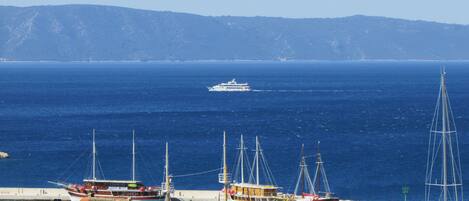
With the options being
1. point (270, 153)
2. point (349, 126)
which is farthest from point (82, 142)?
point (349, 126)

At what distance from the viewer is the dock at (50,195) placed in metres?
84.8

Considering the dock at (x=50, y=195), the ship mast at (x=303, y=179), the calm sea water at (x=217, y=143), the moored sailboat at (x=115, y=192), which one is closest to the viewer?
the ship mast at (x=303, y=179)

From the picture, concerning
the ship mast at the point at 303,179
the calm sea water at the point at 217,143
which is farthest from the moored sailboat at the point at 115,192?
the calm sea water at the point at 217,143

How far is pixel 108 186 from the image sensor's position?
8450 cm

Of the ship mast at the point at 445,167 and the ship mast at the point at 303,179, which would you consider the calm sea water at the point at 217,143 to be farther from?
the ship mast at the point at 303,179

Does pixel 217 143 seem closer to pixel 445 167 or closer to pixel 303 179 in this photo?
pixel 303 179

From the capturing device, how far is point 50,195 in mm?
86625

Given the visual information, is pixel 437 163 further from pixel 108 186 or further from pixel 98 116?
pixel 98 116

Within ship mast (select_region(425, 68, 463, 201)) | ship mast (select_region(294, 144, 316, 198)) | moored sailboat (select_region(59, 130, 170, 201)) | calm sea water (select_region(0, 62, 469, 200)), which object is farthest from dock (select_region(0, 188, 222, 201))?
ship mast (select_region(425, 68, 463, 201))

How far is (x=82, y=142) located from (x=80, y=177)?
1255 inches

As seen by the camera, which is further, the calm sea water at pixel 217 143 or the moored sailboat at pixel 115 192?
the calm sea water at pixel 217 143

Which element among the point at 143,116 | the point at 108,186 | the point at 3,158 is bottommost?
the point at 108,186

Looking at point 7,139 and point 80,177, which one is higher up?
point 7,139

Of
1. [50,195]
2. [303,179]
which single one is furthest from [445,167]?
[50,195]
